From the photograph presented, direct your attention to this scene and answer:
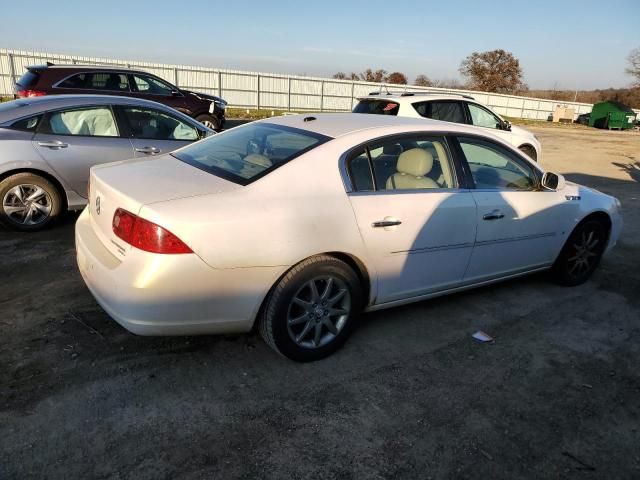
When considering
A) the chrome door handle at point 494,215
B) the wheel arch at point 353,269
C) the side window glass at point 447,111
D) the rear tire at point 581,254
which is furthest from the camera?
the side window glass at point 447,111

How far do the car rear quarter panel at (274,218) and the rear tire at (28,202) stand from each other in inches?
133

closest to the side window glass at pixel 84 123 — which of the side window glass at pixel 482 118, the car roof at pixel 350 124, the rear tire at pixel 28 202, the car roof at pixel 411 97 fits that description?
the rear tire at pixel 28 202

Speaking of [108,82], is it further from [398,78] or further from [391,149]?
[398,78]

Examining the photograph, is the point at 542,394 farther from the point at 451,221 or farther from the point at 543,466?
the point at 451,221

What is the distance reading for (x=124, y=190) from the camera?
2.94 m

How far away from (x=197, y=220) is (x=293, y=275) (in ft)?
2.11

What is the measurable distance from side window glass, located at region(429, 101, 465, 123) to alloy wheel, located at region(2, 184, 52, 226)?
6709mm

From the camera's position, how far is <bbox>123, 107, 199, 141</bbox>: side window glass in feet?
19.5

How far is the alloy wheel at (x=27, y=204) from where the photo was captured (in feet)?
17.2

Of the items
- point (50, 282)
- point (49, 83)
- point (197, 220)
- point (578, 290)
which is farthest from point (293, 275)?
point (49, 83)

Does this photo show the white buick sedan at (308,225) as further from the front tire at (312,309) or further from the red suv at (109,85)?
the red suv at (109,85)

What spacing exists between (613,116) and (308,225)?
4137 cm

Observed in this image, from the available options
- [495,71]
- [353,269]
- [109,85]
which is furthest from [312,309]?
[495,71]

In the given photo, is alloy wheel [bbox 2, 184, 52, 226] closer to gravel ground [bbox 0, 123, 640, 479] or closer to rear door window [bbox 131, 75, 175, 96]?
gravel ground [bbox 0, 123, 640, 479]
